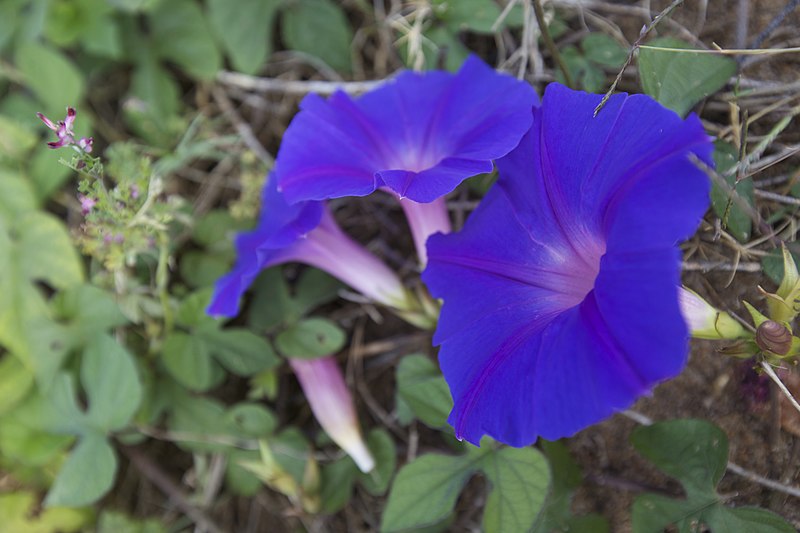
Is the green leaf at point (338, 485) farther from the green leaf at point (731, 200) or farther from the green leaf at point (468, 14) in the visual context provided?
the green leaf at point (468, 14)

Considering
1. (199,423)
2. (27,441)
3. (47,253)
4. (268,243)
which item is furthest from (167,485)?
(268,243)

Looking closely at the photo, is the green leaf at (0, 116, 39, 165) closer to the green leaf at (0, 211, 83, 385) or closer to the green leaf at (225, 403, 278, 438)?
the green leaf at (0, 211, 83, 385)

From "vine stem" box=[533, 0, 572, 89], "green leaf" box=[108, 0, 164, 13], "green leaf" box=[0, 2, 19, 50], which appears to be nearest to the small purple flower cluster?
"vine stem" box=[533, 0, 572, 89]

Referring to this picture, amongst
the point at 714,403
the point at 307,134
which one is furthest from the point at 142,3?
the point at 714,403

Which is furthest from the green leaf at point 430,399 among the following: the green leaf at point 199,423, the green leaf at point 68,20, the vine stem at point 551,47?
the green leaf at point 68,20

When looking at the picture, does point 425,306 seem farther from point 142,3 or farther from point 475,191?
point 142,3

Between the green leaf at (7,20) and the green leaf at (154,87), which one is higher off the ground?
the green leaf at (7,20)
